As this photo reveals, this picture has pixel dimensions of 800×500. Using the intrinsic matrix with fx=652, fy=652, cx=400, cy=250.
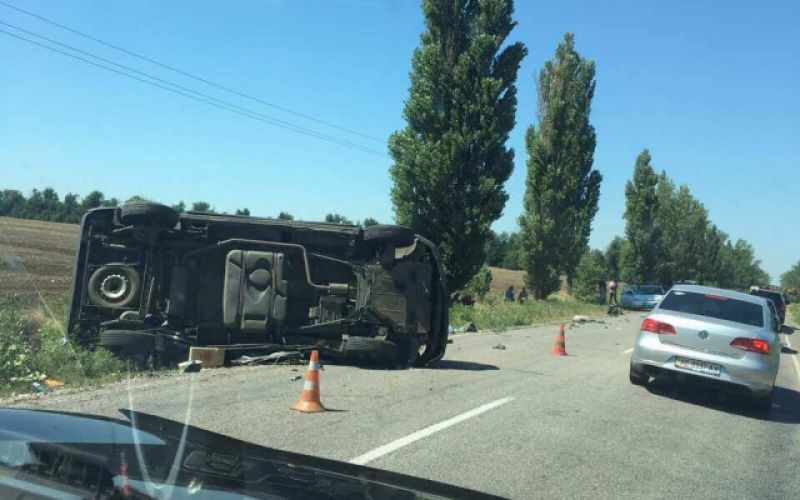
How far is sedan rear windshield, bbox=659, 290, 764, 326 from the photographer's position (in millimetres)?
9789

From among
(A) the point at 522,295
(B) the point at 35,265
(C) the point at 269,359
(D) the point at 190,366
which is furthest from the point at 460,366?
(A) the point at 522,295

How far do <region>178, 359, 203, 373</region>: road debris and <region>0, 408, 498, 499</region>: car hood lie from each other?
6.62 metres

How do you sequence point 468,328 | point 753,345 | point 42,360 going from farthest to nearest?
point 468,328 < point 753,345 < point 42,360

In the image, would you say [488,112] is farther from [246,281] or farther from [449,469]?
[449,469]

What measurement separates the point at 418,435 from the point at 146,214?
566 cm

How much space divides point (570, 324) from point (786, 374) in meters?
11.2

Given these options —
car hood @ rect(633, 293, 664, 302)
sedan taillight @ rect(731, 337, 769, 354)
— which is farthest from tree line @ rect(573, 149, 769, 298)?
sedan taillight @ rect(731, 337, 769, 354)

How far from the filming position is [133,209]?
9758mm

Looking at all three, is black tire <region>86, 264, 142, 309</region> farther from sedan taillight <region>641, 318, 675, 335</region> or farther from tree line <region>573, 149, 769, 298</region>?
tree line <region>573, 149, 769, 298</region>

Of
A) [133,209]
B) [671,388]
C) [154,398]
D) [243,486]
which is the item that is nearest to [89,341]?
[133,209]

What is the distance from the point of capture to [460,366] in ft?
38.0

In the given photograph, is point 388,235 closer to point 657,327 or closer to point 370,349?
point 370,349

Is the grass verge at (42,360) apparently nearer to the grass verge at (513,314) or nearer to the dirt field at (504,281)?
the grass verge at (513,314)

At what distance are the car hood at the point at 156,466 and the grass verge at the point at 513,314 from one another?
56.0ft
